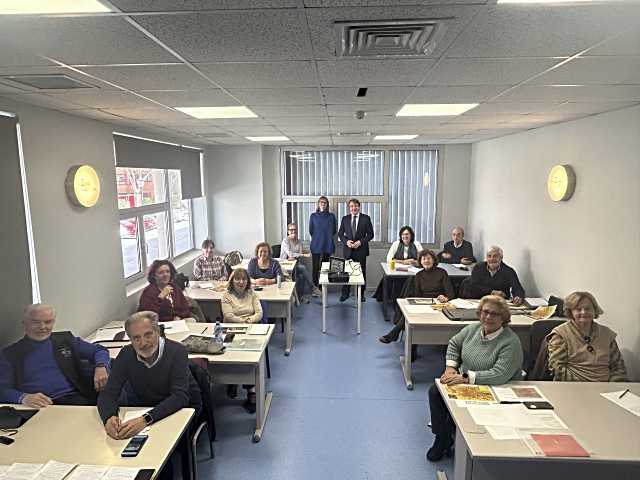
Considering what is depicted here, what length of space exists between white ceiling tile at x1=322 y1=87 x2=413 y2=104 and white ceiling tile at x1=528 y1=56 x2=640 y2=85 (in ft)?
2.62

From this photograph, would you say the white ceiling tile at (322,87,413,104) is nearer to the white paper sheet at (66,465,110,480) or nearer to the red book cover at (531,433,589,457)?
the red book cover at (531,433,589,457)

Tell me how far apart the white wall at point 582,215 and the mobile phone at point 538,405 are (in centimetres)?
136

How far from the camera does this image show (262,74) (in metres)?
2.34

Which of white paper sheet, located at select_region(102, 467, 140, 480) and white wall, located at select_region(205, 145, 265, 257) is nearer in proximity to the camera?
white paper sheet, located at select_region(102, 467, 140, 480)

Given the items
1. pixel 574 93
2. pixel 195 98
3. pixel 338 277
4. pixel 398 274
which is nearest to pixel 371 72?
pixel 195 98

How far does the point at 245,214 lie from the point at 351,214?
6.34 feet

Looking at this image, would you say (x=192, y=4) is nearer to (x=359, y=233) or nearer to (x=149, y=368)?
(x=149, y=368)

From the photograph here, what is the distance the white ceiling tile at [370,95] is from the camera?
2760mm

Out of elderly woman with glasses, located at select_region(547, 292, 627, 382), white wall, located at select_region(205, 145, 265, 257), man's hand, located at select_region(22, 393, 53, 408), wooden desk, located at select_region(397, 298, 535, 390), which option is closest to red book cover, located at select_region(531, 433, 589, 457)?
elderly woman with glasses, located at select_region(547, 292, 627, 382)

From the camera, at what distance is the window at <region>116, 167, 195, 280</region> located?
5.39 meters

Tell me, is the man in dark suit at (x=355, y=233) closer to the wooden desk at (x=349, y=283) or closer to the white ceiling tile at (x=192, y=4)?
the wooden desk at (x=349, y=283)

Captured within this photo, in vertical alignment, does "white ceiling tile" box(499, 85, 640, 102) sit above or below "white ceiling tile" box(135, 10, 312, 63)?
below

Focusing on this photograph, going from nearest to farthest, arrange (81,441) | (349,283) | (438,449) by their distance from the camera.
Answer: (81,441), (438,449), (349,283)

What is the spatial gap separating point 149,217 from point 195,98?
333 cm
